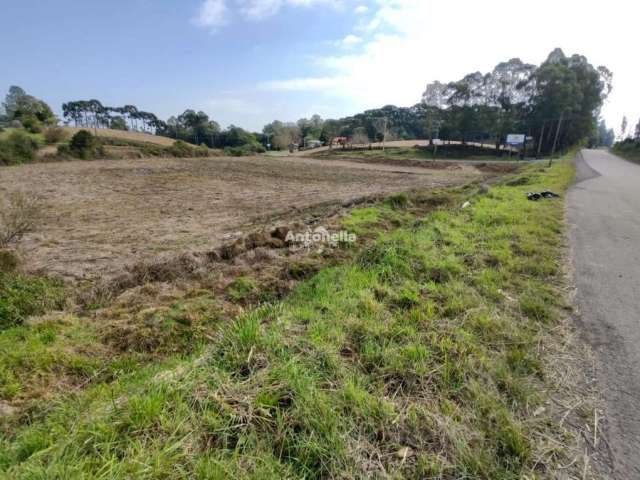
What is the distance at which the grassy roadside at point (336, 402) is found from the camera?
58.4 inches

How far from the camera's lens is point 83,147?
30.0 metres

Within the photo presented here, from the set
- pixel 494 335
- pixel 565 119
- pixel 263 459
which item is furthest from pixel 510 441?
pixel 565 119

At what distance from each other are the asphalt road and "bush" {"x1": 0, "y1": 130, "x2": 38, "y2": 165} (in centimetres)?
3566

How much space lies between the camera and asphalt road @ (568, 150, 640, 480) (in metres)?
1.79

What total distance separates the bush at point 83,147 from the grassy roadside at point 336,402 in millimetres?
36807

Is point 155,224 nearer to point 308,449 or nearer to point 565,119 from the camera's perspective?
point 308,449

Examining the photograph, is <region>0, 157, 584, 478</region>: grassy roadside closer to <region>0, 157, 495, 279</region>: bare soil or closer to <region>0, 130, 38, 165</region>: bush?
<region>0, 157, 495, 279</region>: bare soil

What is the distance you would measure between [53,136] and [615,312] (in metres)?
51.9

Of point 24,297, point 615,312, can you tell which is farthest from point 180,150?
point 615,312

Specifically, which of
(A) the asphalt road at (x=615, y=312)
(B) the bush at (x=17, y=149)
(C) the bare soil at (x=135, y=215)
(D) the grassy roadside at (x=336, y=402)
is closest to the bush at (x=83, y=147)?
(B) the bush at (x=17, y=149)

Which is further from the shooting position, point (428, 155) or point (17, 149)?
point (428, 155)

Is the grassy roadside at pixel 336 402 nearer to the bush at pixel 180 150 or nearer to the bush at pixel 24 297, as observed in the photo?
the bush at pixel 24 297

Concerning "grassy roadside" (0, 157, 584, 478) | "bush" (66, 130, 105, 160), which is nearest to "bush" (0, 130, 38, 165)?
"bush" (66, 130, 105, 160)

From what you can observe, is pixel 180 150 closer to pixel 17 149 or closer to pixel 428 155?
pixel 17 149
